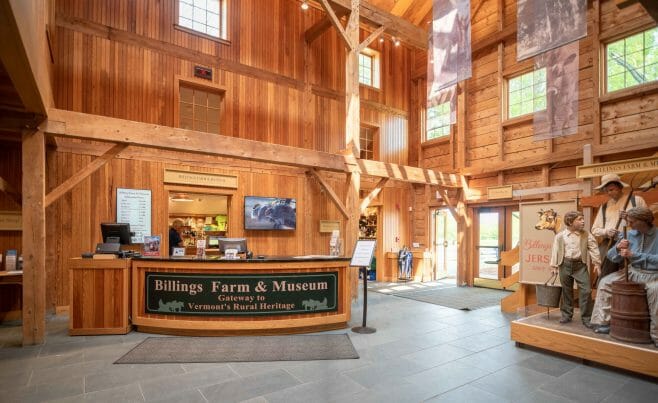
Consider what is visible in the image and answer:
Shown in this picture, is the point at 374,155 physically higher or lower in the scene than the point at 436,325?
higher

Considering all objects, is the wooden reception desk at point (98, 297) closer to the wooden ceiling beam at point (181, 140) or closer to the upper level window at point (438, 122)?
the wooden ceiling beam at point (181, 140)

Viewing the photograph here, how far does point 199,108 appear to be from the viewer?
313 inches

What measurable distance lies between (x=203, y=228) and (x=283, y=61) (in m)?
5.21

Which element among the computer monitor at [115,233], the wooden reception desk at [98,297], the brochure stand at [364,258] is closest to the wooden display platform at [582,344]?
the brochure stand at [364,258]

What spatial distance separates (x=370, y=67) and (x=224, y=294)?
8.24m

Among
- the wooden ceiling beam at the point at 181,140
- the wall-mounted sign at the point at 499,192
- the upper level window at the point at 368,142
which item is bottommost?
the wall-mounted sign at the point at 499,192

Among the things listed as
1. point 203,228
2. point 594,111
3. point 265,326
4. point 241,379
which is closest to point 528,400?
point 241,379

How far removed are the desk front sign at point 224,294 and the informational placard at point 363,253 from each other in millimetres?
807

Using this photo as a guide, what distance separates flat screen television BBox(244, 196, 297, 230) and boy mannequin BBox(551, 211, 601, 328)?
5422 mm

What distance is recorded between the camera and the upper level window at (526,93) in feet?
26.9

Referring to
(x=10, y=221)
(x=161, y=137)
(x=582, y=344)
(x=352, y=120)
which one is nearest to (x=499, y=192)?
(x=352, y=120)

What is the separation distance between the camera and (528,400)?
10.4ft

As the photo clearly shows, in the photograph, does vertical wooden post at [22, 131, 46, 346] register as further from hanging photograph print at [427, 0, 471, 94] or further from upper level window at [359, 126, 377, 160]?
upper level window at [359, 126, 377, 160]

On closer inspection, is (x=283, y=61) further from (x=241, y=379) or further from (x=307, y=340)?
(x=241, y=379)
